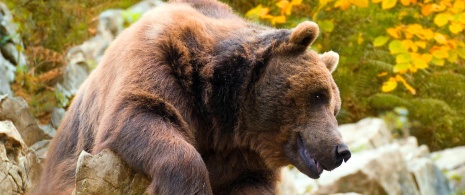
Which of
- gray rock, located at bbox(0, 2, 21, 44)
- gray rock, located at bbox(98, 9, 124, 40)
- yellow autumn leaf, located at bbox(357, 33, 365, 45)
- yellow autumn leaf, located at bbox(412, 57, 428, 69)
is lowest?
yellow autumn leaf, located at bbox(357, 33, 365, 45)

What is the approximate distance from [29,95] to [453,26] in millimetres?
5605

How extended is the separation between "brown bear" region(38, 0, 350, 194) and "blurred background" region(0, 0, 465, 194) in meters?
3.40

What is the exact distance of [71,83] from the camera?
1045 centimetres

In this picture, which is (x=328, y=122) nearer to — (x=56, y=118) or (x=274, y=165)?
(x=274, y=165)

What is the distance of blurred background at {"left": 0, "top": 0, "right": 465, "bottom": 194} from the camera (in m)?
9.16

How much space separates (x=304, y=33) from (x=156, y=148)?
1434 mm

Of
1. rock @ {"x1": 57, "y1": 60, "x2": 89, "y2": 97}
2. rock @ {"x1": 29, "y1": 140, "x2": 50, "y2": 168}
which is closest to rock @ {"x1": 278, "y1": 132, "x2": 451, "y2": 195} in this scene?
rock @ {"x1": 29, "y1": 140, "x2": 50, "y2": 168}

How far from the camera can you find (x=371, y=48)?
12.4m

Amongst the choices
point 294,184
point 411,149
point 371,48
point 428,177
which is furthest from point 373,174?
point 411,149

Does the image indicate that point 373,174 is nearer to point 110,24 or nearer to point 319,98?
point 319,98

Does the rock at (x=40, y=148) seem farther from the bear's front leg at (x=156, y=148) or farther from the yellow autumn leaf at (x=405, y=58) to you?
the yellow autumn leaf at (x=405, y=58)

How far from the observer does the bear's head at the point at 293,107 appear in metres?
5.15

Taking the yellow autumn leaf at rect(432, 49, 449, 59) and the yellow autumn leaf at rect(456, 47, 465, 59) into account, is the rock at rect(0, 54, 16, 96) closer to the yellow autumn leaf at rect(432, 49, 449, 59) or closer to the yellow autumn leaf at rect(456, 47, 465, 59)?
the yellow autumn leaf at rect(432, 49, 449, 59)

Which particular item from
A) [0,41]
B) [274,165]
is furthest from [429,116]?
[274,165]
